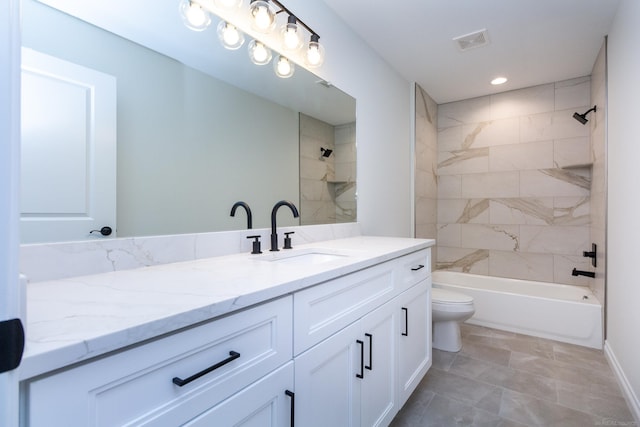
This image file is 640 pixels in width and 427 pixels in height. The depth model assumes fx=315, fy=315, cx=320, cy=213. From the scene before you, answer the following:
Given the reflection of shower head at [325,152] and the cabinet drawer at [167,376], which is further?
the reflection of shower head at [325,152]

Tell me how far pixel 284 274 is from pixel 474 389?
65.8 inches

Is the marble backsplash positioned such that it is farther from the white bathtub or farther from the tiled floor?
the white bathtub

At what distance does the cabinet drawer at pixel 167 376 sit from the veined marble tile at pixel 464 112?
3.49m

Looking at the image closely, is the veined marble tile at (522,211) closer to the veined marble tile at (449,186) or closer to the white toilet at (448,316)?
the veined marble tile at (449,186)

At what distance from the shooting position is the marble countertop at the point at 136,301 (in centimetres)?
48

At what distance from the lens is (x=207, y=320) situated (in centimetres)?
66

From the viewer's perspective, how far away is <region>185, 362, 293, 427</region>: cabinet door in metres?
0.68

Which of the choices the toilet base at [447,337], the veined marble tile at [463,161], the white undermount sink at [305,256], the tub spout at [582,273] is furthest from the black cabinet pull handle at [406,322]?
the veined marble tile at [463,161]

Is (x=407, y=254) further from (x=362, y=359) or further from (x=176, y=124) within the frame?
(x=176, y=124)

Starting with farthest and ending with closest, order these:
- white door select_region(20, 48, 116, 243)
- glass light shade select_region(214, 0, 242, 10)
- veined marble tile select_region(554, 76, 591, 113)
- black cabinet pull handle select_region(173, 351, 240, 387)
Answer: veined marble tile select_region(554, 76, 591, 113)
glass light shade select_region(214, 0, 242, 10)
white door select_region(20, 48, 116, 243)
black cabinet pull handle select_region(173, 351, 240, 387)

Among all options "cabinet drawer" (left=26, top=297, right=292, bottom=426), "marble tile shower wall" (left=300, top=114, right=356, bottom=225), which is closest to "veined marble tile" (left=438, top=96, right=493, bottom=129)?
"marble tile shower wall" (left=300, top=114, right=356, bottom=225)

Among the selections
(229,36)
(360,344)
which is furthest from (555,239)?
(229,36)

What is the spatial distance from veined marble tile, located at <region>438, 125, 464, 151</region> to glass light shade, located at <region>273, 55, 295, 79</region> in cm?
254

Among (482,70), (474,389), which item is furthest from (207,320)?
(482,70)
